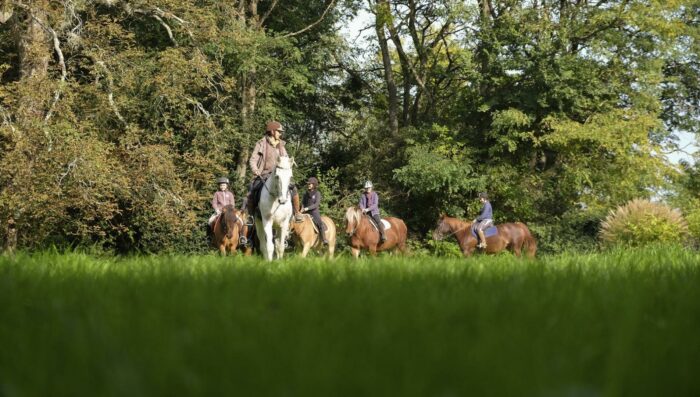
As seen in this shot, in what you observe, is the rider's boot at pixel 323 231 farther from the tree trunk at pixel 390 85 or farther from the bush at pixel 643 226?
the tree trunk at pixel 390 85

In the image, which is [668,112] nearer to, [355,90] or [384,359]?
[355,90]

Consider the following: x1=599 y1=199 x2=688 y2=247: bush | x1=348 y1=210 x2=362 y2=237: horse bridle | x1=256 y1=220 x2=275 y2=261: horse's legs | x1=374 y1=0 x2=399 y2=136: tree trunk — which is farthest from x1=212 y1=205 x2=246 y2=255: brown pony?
x1=374 y1=0 x2=399 y2=136: tree trunk

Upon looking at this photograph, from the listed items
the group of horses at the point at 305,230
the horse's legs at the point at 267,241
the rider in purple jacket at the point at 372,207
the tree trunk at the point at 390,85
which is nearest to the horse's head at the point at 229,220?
the group of horses at the point at 305,230

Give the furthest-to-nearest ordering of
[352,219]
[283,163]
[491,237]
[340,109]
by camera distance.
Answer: [340,109] < [491,237] < [352,219] < [283,163]

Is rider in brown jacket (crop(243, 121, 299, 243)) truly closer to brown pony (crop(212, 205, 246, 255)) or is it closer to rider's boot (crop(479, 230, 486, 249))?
brown pony (crop(212, 205, 246, 255))

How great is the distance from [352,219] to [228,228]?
3.40 m

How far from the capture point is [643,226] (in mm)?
21609

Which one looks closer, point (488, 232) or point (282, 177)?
point (282, 177)

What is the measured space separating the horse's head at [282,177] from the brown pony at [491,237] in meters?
8.99

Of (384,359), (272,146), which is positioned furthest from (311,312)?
(272,146)

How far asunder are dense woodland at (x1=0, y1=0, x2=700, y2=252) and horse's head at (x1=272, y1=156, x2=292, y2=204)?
9757mm

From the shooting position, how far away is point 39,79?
21578 millimetres

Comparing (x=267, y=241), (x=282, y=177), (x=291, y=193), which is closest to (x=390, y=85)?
(x=291, y=193)

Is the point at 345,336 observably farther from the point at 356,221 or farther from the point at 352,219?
the point at 356,221
